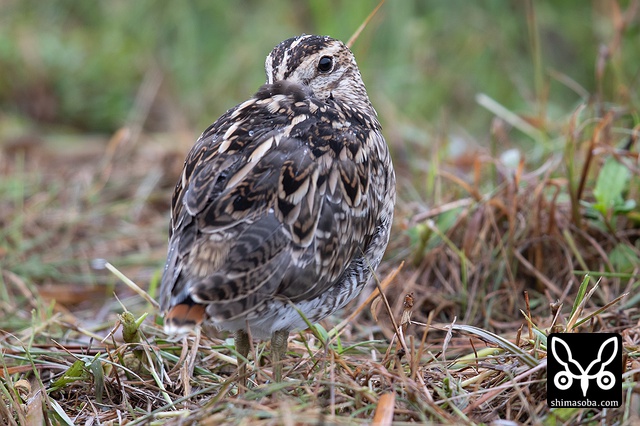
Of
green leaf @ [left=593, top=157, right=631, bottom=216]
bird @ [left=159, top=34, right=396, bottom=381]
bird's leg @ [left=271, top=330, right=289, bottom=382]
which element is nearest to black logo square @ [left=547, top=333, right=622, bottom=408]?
bird @ [left=159, top=34, right=396, bottom=381]

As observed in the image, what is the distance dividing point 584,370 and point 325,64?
185 cm

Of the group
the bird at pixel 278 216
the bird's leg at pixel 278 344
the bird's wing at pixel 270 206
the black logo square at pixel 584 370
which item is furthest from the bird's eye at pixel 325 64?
the black logo square at pixel 584 370

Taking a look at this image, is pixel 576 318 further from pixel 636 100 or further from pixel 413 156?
pixel 413 156

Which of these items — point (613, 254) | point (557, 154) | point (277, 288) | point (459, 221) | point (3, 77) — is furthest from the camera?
point (3, 77)

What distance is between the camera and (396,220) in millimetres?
5312

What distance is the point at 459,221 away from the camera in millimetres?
4793

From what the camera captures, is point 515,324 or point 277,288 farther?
point 515,324

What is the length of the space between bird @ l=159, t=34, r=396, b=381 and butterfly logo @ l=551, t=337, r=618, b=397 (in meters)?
0.82

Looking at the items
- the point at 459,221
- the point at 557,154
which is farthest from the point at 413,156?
the point at 459,221

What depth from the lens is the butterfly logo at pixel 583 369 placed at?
315 centimetres

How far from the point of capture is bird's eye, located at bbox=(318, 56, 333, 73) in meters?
4.10

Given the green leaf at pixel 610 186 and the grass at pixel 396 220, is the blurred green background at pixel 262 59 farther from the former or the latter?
the green leaf at pixel 610 186

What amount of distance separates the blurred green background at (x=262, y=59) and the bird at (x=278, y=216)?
4.05 m

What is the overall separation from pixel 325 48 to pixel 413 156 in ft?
9.80
